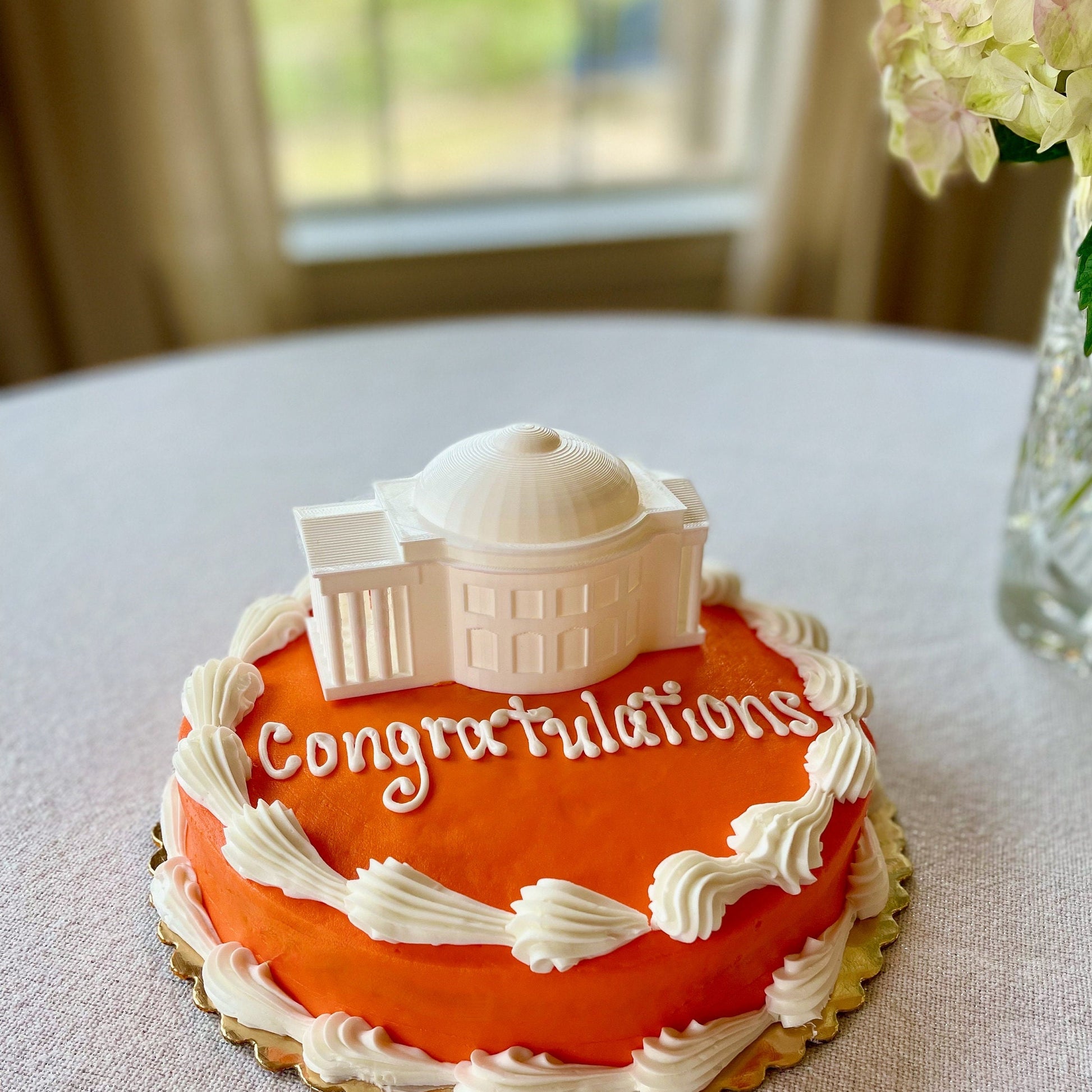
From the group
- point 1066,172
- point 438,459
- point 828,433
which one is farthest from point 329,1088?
point 1066,172

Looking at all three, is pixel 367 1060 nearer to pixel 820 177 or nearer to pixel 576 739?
pixel 576 739

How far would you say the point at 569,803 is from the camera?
0.97 meters

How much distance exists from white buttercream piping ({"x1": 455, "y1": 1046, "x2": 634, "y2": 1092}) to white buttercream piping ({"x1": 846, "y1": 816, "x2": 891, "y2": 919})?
0.29 meters

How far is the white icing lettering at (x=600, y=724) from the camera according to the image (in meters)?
1.02

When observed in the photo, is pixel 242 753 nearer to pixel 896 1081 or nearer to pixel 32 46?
pixel 896 1081

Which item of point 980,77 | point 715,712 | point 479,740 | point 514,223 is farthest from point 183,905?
point 514,223

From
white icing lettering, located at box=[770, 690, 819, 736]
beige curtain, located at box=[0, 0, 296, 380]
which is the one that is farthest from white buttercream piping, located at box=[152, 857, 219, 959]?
beige curtain, located at box=[0, 0, 296, 380]

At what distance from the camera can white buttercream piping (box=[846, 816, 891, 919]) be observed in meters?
1.08

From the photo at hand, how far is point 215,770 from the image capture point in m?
1.00

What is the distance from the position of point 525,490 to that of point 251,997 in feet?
1.66

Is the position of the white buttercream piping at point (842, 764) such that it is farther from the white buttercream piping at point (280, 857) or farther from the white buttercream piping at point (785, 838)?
the white buttercream piping at point (280, 857)

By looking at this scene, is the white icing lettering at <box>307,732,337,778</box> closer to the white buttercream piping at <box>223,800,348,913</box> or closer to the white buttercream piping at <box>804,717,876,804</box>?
the white buttercream piping at <box>223,800,348,913</box>

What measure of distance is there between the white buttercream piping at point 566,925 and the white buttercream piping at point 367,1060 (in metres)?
0.15

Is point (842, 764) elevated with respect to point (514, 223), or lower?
elevated
